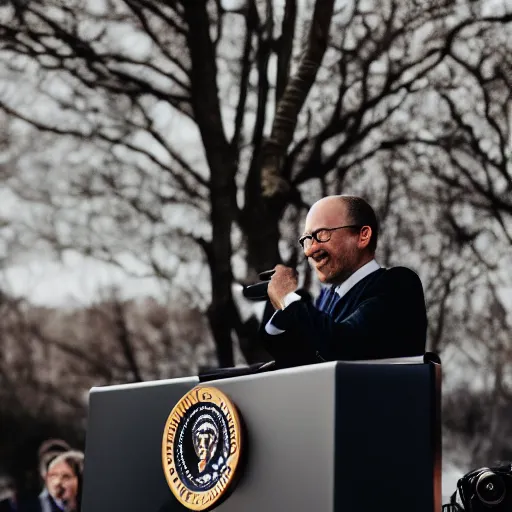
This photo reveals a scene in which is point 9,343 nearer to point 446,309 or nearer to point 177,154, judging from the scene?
point 177,154

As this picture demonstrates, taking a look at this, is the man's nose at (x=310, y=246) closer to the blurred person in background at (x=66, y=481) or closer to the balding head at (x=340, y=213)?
the balding head at (x=340, y=213)

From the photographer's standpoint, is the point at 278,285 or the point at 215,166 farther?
the point at 215,166

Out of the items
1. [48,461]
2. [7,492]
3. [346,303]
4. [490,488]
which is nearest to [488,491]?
[490,488]

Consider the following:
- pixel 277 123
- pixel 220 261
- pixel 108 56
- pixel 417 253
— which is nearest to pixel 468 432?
pixel 417 253

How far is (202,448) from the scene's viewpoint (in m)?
1.09

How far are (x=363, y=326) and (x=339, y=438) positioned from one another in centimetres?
23

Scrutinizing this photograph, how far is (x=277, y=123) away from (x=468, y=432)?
→ 6.34 ft

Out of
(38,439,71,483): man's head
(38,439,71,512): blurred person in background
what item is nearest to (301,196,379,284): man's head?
(38,439,71,512): blurred person in background

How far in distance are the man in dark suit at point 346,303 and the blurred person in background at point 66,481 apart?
2709mm

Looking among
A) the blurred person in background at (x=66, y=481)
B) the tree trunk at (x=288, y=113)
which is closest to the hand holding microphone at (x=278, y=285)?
the blurred person in background at (x=66, y=481)

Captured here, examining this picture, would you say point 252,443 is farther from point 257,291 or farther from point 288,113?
point 288,113

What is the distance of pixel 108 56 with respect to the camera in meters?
4.75

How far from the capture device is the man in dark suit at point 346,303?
111 centimetres

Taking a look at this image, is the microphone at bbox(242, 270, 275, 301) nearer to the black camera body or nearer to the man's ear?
the man's ear
